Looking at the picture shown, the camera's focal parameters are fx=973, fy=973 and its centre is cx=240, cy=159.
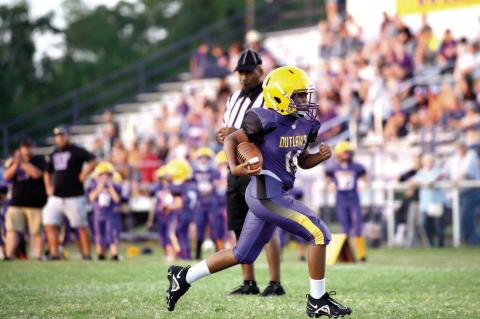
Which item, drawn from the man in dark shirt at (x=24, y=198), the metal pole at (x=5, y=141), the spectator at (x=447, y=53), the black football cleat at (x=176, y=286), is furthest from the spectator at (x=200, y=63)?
the black football cleat at (x=176, y=286)

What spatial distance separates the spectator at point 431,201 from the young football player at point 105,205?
563 centimetres

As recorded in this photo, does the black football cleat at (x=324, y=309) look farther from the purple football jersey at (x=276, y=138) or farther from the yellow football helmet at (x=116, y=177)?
the yellow football helmet at (x=116, y=177)

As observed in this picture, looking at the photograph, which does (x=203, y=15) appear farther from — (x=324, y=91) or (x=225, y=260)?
(x=225, y=260)

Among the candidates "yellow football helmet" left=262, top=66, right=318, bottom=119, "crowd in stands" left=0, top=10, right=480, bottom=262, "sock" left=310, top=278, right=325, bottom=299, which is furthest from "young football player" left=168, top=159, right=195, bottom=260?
"sock" left=310, top=278, right=325, bottom=299

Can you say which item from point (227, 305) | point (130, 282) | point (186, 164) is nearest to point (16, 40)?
point (186, 164)

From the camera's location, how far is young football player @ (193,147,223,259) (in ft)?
55.5

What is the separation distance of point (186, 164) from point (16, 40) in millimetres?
22512

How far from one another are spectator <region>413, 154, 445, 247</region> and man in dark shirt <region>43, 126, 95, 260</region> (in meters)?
6.36

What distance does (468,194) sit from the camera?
17.8 meters

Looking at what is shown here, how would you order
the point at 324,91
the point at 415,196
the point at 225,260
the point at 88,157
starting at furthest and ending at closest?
the point at 324,91 < the point at 415,196 < the point at 88,157 < the point at 225,260

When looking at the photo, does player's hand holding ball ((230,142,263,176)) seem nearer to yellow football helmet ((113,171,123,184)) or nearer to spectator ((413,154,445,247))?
yellow football helmet ((113,171,123,184))

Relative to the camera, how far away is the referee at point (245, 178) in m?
9.09

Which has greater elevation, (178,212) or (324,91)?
(324,91)

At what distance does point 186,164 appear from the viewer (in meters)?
16.6
